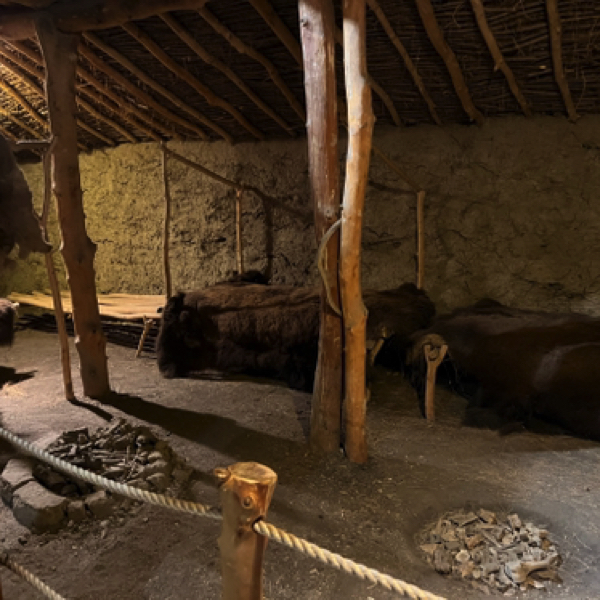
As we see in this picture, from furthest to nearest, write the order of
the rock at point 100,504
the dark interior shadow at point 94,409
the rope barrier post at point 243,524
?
the dark interior shadow at point 94,409 → the rock at point 100,504 → the rope barrier post at point 243,524

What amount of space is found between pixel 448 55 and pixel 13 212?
3391 mm

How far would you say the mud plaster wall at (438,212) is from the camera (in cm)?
484

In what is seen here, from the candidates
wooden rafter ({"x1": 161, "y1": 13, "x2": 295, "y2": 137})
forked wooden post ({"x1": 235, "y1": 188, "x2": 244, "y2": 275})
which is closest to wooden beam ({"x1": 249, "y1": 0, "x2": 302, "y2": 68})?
wooden rafter ({"x1": 161, "y1": 13, "x2": 295, "y2": 137})

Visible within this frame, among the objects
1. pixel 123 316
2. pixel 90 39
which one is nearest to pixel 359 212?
pixel 90 39

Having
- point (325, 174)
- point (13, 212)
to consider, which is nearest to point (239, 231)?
point (325, 174)

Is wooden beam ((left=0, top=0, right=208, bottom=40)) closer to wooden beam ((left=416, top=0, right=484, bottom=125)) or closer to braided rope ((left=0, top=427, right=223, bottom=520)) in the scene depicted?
wooden beam ((left=416, top=0, right=484, bottom=125))

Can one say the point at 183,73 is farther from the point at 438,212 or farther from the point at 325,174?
the point at 438,212

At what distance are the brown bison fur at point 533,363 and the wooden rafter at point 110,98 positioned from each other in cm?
389

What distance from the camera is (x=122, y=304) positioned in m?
6.32

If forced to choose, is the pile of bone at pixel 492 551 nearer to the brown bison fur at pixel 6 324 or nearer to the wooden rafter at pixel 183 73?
the brown bison fur at pixel 6 324

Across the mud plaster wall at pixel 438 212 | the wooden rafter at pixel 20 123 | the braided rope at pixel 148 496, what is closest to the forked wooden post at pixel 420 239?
the mud plaster wall at pixel 438 212

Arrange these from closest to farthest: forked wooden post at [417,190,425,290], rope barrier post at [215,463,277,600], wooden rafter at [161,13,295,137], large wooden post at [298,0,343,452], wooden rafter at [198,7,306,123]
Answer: rope barrier post at [215,463,277,600] < large wooden post at [298,0,343,452] < wooden rafter at [198,7,306,123] < wooden rafter at [161,13,295,137] < forked wooden post at [417,190,425,290]

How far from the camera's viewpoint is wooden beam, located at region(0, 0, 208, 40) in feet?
12.5

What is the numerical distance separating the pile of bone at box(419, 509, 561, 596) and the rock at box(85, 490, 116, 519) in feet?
5.26
